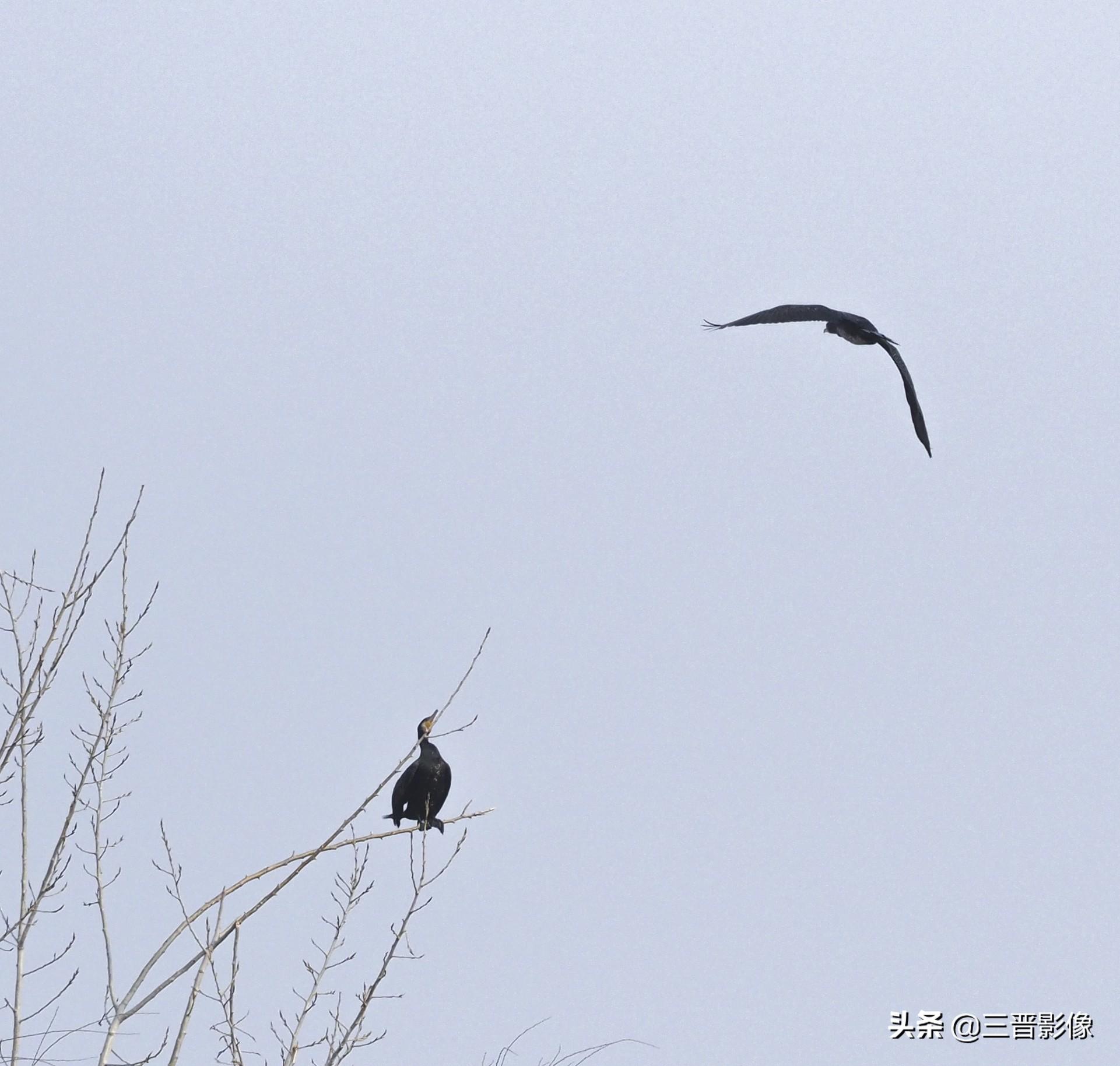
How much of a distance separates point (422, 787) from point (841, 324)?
4.61 metres

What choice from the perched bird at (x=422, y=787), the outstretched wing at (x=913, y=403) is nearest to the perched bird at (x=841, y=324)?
the outstretched wing at (x=913, y=403)

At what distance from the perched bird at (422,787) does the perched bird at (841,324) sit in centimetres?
360

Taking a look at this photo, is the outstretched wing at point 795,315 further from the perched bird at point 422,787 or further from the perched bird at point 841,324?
the perched bird at point 422,787

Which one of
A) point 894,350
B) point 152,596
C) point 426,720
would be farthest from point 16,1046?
point 894,350

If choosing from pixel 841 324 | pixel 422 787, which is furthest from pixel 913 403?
pixel 422 787

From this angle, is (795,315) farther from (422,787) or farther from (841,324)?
(422,787)

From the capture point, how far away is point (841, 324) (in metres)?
10.3

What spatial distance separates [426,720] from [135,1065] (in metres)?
2.60

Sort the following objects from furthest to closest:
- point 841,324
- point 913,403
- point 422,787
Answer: point 841,324, point 913,403, point 422,787

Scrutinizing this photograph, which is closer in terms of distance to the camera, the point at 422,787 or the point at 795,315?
the point at 422,787

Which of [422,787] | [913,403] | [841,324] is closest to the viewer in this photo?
[422,787]

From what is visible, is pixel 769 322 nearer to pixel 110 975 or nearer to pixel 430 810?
pixel 430 810

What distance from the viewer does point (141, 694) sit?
5574 mm

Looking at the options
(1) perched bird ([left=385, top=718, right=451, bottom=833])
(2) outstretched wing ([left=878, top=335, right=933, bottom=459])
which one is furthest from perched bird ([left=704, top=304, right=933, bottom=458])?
(1) perched bird ([left=385, top=718, right=451, bottom=833])
